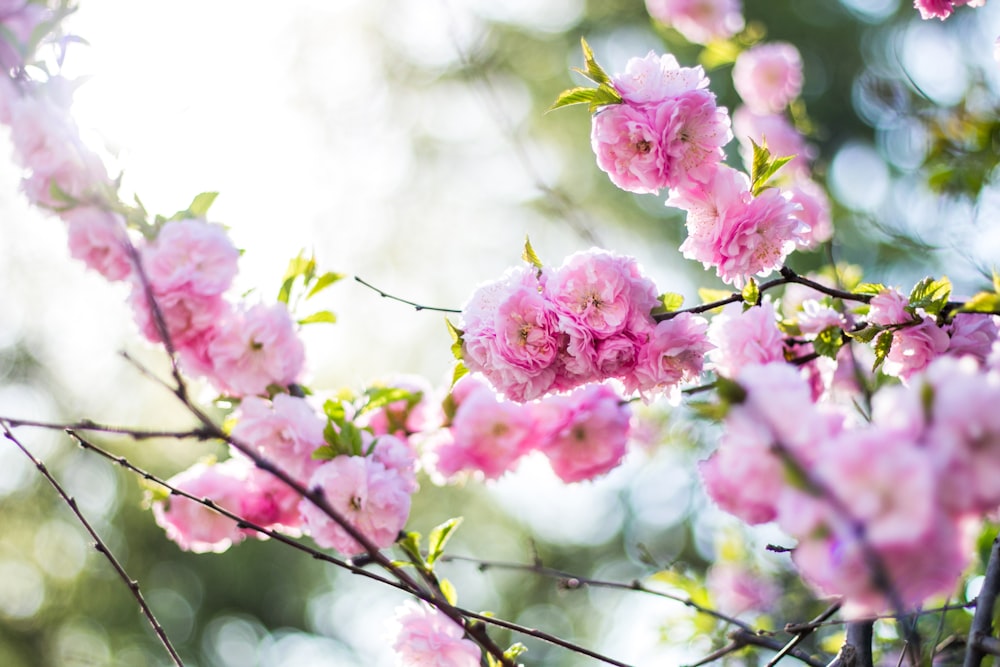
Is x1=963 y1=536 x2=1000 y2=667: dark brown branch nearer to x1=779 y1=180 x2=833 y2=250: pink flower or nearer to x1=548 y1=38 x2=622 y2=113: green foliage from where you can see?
x1=548 y1=38 x2=622 y2=113: green foliage

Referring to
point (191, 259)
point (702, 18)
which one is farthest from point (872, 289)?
point (702, 18)

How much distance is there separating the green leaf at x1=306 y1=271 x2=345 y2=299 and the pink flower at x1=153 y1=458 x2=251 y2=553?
300 millimetres

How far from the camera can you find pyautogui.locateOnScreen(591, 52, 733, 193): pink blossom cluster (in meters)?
0.98

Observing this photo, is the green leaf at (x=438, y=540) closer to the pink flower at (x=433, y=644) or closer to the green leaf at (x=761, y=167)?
the pink flower at (x=433, y=644)

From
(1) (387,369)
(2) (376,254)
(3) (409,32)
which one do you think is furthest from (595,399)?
(3) (409,32)

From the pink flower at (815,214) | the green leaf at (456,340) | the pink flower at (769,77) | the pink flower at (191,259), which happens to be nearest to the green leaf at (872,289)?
the green leaf at (456,340)

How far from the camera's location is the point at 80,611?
5.33 metres

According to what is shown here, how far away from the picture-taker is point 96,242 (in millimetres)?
1175

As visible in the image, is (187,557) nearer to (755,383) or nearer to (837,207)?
(837,207)

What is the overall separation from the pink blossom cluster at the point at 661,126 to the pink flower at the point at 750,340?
0.61 feet

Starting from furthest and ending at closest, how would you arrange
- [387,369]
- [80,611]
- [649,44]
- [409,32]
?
[409,32], [649,44], [387,369], [80,611]

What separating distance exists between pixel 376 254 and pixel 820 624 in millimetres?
5548

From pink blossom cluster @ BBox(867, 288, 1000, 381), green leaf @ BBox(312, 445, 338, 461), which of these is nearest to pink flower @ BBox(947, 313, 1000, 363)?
pink blossom cluster @ BBox(867, 288, 1000, 381)

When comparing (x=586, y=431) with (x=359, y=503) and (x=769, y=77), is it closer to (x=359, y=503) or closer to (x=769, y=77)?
(x=359, y=503)
